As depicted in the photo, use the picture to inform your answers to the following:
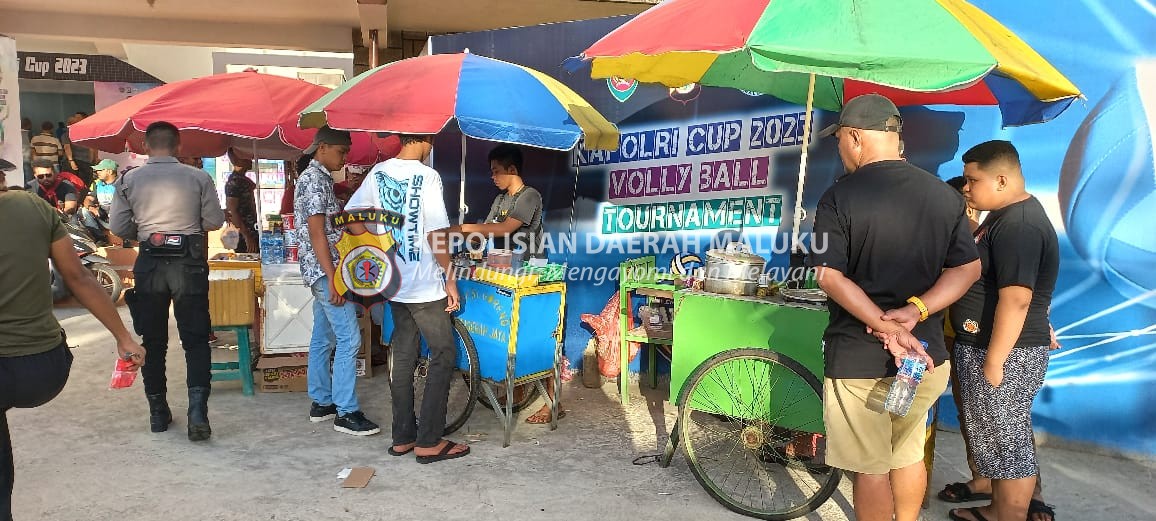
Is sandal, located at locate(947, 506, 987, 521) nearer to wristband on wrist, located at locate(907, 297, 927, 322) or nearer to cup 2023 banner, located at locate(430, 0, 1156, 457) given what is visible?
cup 2023 banner, located at locate(430, 0, 1156, 457)

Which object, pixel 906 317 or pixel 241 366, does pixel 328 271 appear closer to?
pixel 241 366

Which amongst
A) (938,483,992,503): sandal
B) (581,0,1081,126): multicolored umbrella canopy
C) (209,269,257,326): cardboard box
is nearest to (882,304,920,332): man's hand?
(581,0,1081,126): multicolored umbrella canopy

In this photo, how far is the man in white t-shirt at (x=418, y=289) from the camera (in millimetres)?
3924

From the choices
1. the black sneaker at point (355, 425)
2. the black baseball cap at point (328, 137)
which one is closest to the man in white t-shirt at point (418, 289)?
the black sneaker at point (355, 425)

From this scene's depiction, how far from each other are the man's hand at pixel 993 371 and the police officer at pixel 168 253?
14.5 ft

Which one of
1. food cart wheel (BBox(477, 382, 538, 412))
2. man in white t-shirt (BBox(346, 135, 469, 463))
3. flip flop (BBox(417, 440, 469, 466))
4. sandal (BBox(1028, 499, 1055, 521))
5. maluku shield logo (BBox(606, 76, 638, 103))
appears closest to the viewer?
sandal (BBox(1028, 499, 1055, 521))

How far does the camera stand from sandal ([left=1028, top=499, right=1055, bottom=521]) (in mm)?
3414

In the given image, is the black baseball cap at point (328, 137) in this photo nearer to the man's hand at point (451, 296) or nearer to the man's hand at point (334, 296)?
the man's hand at point (334, 296)

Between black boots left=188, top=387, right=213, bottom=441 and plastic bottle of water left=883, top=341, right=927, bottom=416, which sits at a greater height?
plastic bottle of water left=883, top=341, right=927, bottom=416

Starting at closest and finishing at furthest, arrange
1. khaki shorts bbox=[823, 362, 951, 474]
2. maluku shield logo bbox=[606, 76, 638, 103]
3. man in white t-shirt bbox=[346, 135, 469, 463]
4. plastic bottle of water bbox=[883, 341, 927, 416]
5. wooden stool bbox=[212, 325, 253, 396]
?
plastic bottle of water bbox=[883, 341, 927, 416], khaki shorts bbox=[823, 362, 951, 474], man in white t-shirt bbox=[346, 135, 469, 463], wooden stool bbox=[212, 325, 253, 396], maluku shield logo bbox=[606, 76, 638, 103]

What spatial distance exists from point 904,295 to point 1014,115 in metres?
2.07

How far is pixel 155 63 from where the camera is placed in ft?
43.6

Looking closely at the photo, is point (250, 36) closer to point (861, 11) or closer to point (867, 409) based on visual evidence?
point (861, 11)

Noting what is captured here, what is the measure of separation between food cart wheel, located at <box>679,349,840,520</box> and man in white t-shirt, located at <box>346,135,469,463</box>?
143cm
